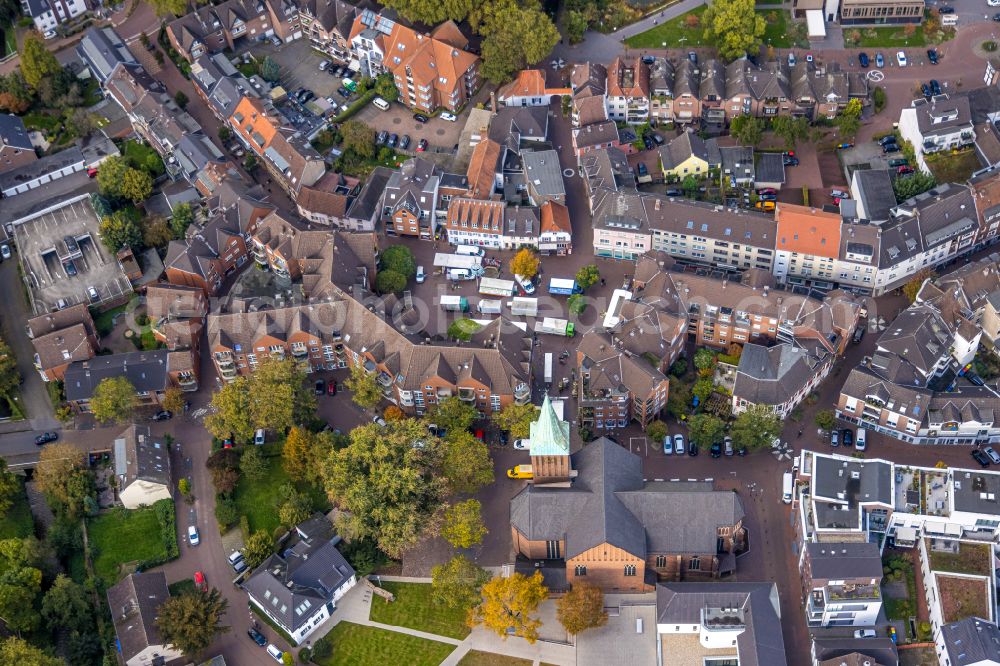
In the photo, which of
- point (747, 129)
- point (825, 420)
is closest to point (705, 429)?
point (825, 420)

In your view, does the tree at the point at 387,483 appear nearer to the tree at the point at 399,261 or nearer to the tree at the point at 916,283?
the tree at the point at 399,261

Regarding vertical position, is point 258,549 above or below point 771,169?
below

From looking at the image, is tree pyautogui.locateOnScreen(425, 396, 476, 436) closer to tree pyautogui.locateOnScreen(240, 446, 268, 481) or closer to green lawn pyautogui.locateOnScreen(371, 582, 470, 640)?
green lawn pyautogui.locateOnScreen(371, 582, 470, 640)

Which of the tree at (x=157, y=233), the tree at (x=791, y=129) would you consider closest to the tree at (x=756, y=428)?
the tree at (x=791, y=129)

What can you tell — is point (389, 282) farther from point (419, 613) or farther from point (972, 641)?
point (972, 641)

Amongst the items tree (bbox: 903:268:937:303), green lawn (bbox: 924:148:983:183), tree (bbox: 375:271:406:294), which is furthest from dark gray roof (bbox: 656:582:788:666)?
green lawn (bbox: 924:148:983:183)

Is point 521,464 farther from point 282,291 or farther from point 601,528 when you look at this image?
point 282,291
